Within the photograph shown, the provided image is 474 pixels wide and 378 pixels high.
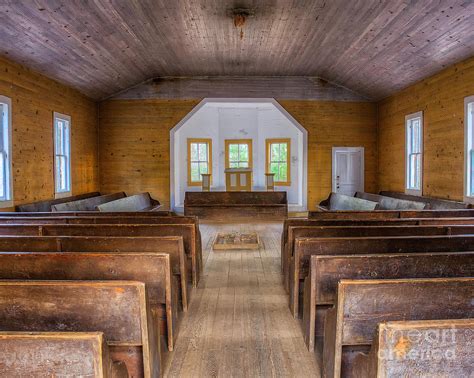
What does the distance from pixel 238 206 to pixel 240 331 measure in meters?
5.93

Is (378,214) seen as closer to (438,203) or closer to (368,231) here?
(368,231)

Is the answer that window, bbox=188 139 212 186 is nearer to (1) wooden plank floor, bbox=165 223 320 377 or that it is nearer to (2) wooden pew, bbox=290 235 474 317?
(1) wooden plank floor, bbox=165 223 320 377

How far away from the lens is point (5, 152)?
5586 millimetres

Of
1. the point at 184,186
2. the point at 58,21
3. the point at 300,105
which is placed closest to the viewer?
the point at 58,21

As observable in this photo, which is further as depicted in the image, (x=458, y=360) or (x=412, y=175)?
(x=412, y=175)

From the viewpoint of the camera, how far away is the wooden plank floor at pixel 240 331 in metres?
2.20

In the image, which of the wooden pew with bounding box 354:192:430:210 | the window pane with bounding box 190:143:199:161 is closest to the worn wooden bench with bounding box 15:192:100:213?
the window pane with bounding box 190:143:199:161

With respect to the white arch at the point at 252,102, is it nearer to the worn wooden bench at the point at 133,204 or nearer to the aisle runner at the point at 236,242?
the worn wooden bench at the point at 133,204

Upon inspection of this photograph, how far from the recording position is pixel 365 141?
976 centimetres

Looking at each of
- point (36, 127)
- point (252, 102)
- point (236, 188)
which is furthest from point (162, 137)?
point (36, 127)

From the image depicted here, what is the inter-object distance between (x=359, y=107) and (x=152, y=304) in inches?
338

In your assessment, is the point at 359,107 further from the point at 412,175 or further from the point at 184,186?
the point at 184,186

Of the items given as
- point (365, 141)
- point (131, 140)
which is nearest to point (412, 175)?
point (365, 141)

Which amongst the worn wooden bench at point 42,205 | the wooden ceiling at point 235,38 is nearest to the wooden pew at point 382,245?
the wooden ceiling at point 235,38
